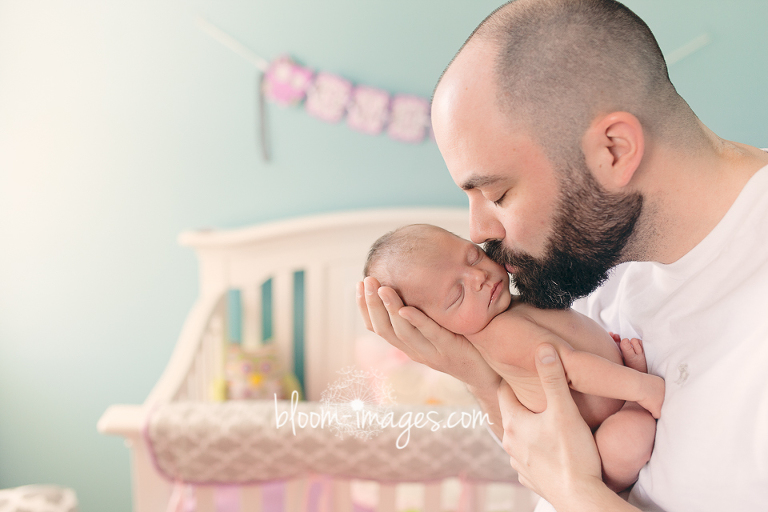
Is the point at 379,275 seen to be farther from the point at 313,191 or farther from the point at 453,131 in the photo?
the point at 313,191

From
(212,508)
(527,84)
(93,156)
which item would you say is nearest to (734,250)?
(527,84)

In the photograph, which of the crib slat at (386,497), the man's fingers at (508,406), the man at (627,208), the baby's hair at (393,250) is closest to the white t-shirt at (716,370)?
the man at (627,208)

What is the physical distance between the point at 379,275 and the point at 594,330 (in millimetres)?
393

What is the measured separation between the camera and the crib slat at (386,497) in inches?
56.3

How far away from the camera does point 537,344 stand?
96 cm

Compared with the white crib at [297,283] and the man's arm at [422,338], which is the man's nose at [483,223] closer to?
the man's arm at [422,338]

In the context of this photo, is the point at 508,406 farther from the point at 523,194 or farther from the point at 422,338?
the point at 523,194

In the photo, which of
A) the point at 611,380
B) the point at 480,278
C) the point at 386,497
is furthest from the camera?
the point at 386,497

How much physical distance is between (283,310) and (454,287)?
1.46 metres

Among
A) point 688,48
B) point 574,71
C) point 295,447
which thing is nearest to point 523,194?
point 574,71

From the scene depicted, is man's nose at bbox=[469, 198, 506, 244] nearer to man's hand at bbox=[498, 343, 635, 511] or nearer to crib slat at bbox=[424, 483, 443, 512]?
man's hand at bbox=[498, 343, 635, 511]

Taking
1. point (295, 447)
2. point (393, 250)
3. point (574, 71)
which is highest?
point (574, 71)

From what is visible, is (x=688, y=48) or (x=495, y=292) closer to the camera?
(x=495, y=292)

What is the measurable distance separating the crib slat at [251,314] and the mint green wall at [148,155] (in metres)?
A: 0.22
